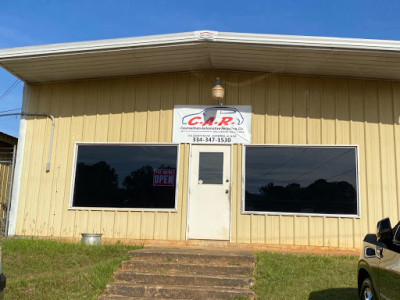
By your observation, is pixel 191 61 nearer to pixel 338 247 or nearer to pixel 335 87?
pixel 335 87

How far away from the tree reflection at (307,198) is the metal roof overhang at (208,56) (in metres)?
2.48

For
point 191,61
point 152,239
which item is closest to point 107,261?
point 152,239

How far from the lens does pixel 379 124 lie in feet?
27.2

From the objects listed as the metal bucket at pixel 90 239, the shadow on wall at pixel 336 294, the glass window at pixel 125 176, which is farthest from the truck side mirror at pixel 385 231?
the metal bucket at pixel 90 239

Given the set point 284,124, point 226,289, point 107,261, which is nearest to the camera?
point 226,289

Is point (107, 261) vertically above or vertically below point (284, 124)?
below

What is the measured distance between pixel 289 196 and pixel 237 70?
3.03m

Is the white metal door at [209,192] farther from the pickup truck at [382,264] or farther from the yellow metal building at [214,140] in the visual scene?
the pickup truck at [382,264]

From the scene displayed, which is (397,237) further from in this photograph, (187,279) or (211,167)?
(211,167)

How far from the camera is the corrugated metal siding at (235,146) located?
8070 millimetres

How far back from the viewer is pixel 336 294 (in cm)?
560

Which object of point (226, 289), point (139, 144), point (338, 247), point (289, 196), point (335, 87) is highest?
point (335, 87)

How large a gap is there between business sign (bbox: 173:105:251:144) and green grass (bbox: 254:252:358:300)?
8.58ft

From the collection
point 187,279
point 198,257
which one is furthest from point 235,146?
point 187,279
